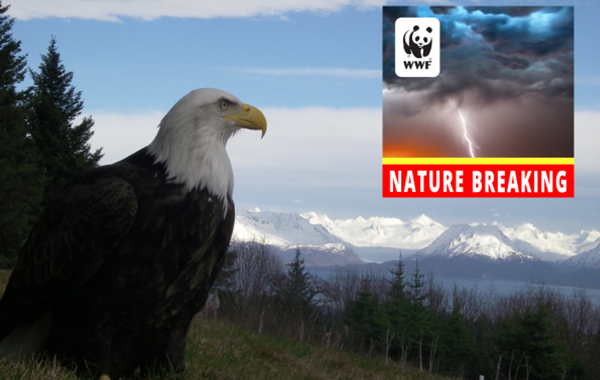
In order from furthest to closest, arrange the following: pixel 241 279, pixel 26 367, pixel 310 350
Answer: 1. pixel 241 279
2. pixel 310 350
3. pixel 26 367

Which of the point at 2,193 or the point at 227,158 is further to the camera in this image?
the point at 2,193

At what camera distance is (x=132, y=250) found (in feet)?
12.3

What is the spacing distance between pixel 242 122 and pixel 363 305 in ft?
122

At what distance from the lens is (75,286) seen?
3859 millimetres

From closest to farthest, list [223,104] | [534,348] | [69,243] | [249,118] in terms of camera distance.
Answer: [69,243] < [223,104] < [249,118] < [534,348]

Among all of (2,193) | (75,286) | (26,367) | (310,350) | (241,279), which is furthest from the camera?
(241,279)

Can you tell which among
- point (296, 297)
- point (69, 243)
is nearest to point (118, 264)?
point (69, 243)

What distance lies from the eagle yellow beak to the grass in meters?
2.23

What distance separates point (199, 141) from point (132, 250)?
0.95m

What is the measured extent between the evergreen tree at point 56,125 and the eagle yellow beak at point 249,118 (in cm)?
2978

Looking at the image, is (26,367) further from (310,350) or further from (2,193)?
(2,193)

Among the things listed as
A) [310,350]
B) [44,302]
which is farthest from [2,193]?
[44,302]

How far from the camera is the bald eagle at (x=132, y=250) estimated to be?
375 cm

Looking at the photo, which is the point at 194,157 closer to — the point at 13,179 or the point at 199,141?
the point at 199,141
